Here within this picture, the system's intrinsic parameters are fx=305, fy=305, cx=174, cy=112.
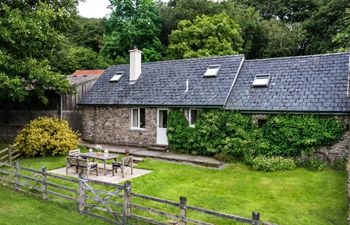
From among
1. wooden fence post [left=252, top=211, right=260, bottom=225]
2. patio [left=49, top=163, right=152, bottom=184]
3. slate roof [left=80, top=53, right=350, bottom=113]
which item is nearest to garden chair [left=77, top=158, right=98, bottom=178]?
patio [left=49, top=163, right=152, bottom=184]

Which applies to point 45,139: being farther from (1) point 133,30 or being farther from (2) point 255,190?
(1) point 133,30

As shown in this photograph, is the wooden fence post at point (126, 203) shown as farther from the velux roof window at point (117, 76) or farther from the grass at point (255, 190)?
the velux roof window at point (117, 76)

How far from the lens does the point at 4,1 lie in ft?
54.1

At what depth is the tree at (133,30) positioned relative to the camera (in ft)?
127

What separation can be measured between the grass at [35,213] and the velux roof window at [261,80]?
11.3 m

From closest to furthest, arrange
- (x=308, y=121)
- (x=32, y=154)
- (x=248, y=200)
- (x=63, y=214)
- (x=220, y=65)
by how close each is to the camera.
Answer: (x=63, y=214) → (x=248, y=200) → (x=308, y=121) → (x=32, y=154) → (x=220, y=65)

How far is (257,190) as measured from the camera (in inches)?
434


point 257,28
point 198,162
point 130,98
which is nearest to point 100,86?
point 130,98

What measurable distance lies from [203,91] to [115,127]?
652 centimetres

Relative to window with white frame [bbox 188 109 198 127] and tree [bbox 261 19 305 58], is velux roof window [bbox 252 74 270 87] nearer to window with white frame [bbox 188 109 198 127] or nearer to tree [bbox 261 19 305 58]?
window with white frame [bbox 188 109 198 127]

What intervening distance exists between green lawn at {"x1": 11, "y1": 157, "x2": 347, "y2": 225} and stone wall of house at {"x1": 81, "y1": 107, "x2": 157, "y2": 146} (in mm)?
4064

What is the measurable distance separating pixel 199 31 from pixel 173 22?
29.7 ft

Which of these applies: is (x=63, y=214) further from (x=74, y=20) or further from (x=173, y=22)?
(x=173, y=22)

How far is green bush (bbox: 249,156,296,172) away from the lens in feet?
45.0
